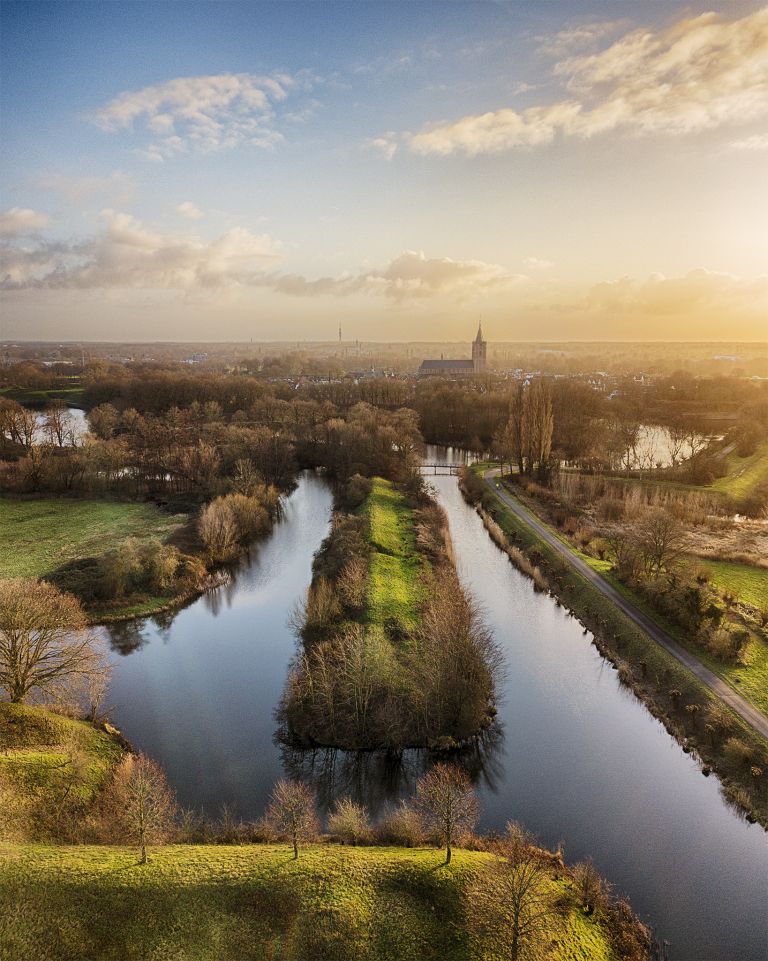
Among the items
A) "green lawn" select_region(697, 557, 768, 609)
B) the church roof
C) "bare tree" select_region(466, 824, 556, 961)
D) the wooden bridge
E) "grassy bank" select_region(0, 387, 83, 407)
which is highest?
the church roof

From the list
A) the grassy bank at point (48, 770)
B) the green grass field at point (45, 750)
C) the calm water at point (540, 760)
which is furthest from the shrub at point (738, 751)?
the green grass field at point (45, 750)

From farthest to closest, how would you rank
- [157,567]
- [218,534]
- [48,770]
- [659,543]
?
[218,534] < [157,567] < [659,543] < [48,770]

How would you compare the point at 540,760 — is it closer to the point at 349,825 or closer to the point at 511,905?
the point at 349,825

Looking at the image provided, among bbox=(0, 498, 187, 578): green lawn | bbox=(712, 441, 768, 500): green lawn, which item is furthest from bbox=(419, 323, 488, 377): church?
bbox=(0, 498, 187, 578): green lawn

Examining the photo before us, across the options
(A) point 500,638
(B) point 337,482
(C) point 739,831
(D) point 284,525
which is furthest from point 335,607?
(B) point 337,482

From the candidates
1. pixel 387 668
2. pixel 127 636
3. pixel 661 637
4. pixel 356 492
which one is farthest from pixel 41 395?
pixel 661 637

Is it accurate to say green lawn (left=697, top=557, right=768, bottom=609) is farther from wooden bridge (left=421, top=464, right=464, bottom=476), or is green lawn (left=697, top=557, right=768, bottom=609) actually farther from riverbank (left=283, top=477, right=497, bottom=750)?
wooden bridge (left=421, top=464, right=464, bottom=476)
